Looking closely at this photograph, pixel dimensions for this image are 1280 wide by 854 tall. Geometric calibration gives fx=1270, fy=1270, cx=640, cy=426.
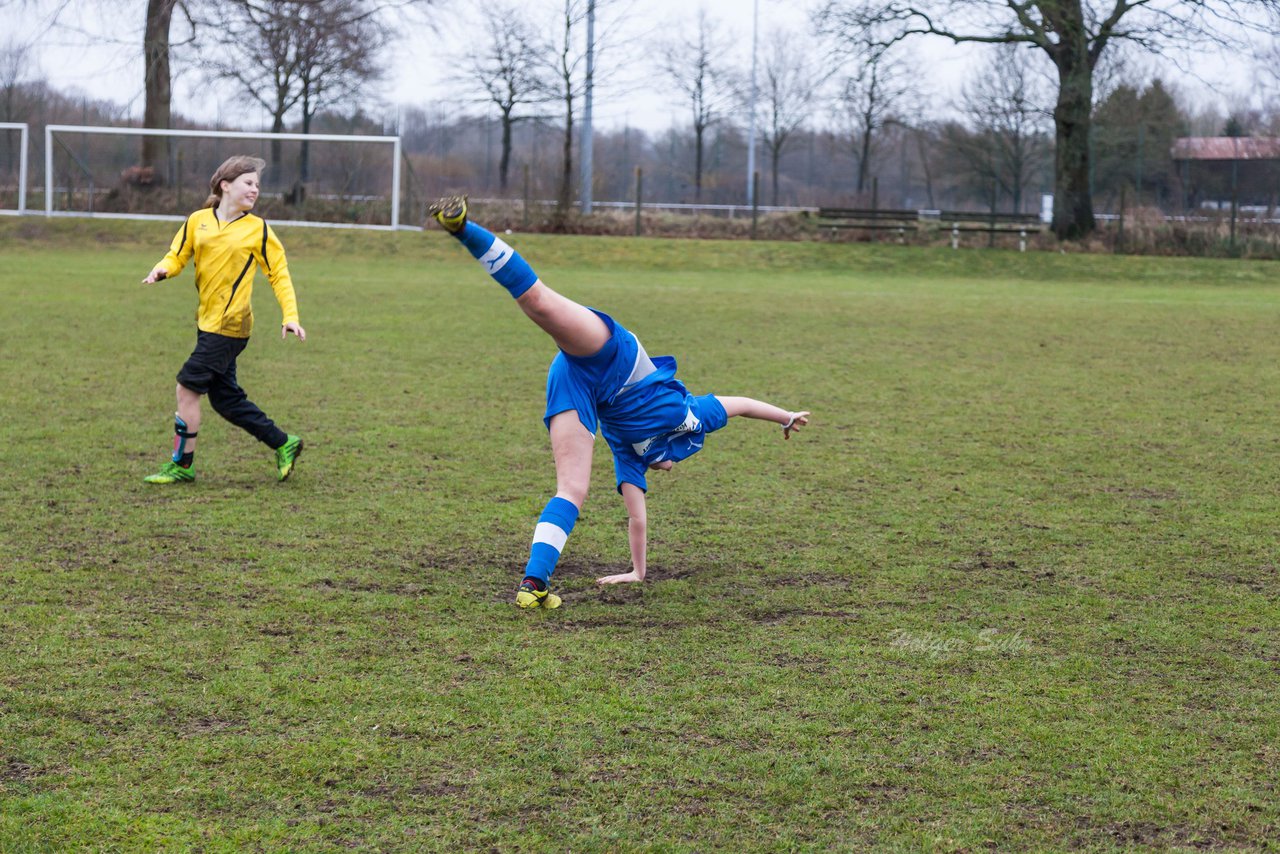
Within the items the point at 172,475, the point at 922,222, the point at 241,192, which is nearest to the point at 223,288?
the point at 241,192

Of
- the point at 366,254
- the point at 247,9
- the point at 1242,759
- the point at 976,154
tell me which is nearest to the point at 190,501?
the point at 1242,759

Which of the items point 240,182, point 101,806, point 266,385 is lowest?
point 101,806

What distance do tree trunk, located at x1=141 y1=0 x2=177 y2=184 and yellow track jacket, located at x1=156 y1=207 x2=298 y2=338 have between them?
2608 cm

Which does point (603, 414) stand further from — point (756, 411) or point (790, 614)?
point (790, 614)

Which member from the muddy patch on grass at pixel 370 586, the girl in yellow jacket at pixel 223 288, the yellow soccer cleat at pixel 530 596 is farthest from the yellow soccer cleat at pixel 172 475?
the yellow soccer cleat at pixel 530 596

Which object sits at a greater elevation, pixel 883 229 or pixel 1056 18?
pixel 1056 18

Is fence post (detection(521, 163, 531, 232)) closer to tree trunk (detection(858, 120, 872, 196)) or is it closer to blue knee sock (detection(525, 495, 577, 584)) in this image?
tree trunk (detection(858, 120, 872, 196))

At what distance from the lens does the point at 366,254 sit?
90.8ft

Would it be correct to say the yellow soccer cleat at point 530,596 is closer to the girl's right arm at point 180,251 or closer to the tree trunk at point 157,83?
the girl's right arm at point 180,251

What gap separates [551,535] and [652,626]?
1.80 feet

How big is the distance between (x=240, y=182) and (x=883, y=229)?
28.3 meters

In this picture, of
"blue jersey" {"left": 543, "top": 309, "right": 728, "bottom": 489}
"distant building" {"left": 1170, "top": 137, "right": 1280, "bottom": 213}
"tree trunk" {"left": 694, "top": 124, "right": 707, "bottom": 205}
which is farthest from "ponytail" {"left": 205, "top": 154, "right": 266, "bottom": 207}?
"tree trunk" {"left": 694, "top": 124, "right": 707, "bottom": 205}

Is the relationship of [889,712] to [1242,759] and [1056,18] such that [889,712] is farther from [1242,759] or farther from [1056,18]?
[1056,18]

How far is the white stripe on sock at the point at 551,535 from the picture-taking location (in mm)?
5074
